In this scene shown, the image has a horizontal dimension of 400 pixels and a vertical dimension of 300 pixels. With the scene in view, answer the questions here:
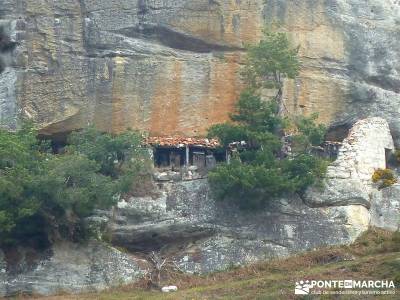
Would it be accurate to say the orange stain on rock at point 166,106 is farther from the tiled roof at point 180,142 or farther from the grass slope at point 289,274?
the grass slope at point 289,274

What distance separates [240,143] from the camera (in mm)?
43375

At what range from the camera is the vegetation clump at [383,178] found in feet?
141

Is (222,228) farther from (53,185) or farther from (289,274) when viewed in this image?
(53,185)

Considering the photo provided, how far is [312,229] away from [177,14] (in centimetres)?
1003

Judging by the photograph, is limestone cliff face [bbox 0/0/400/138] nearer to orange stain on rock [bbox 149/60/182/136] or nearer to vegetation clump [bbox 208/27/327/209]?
orange stain on rock [bbox 149/60/182/136]

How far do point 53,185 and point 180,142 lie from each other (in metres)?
6.77

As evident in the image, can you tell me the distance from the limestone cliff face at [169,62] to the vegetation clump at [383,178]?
3.20 metres

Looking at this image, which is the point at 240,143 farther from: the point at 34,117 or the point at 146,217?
the point at 34,117

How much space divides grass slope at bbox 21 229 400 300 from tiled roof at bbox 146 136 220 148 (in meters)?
6.29

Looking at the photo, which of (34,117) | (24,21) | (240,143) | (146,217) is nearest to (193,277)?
(146,217)

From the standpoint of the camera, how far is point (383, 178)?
143 feet

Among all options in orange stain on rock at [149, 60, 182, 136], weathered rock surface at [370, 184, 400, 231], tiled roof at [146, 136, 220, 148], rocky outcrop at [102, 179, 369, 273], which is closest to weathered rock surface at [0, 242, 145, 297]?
rocky outcrop at [102, 179, 369, 273]

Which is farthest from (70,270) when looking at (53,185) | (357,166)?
(357,166)

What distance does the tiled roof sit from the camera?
44094 mm
